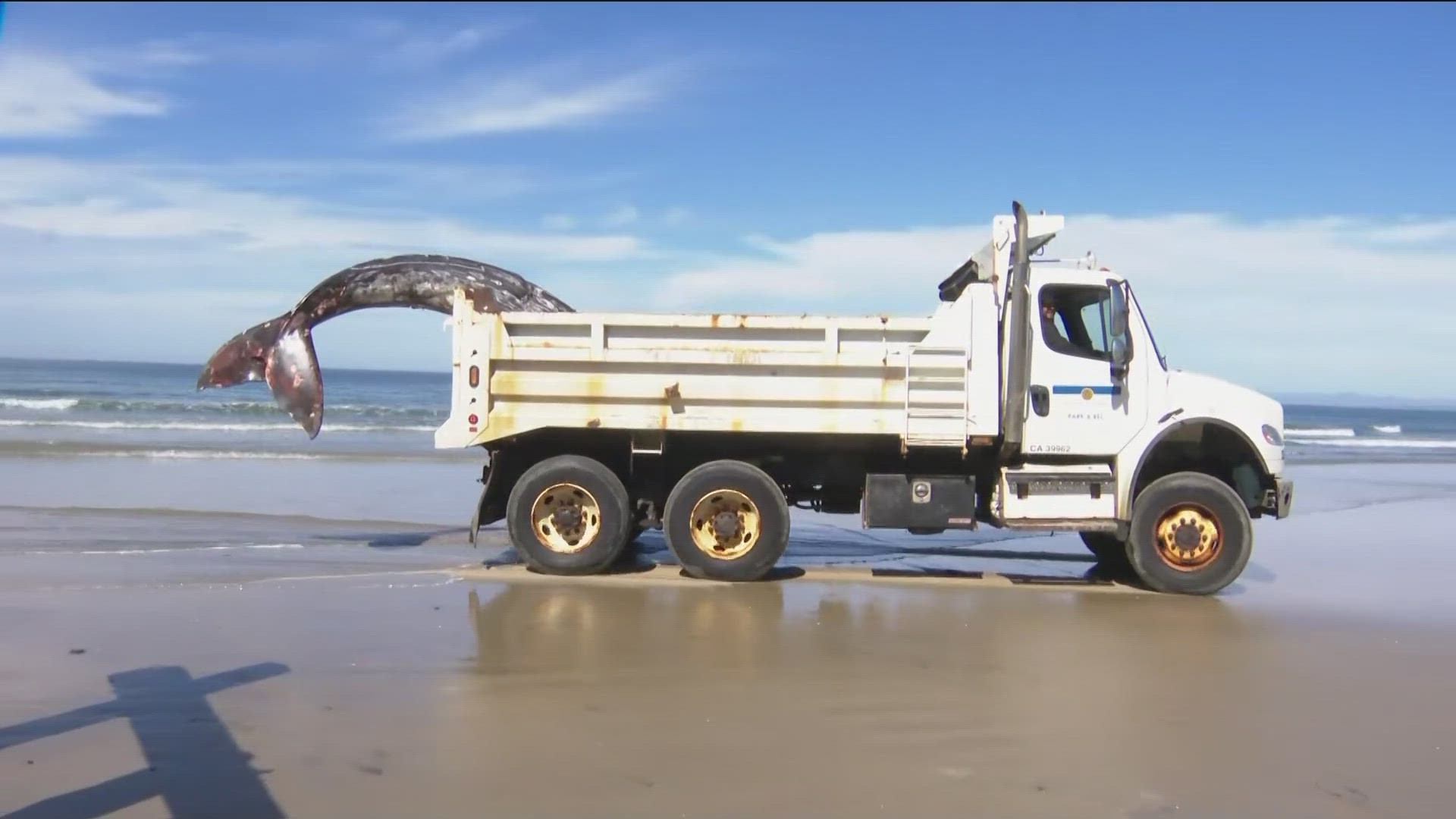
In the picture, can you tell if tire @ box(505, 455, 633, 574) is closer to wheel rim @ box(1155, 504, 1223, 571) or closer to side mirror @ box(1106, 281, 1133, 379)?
side mirror @ box(1106, 281, 1133, 379)

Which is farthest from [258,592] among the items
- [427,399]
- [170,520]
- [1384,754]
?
[427,399]

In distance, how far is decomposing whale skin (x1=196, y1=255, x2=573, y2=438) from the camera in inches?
417

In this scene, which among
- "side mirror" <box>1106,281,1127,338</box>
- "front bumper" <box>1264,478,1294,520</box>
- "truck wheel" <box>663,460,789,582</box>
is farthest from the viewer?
"front bumper" <box>1264,478,1294,520</box>

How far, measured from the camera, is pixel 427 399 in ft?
182

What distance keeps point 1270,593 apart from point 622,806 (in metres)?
7.07

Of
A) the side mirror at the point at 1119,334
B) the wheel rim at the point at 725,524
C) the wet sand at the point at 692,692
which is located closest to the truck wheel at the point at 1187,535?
the wet sand at the point at 692,692

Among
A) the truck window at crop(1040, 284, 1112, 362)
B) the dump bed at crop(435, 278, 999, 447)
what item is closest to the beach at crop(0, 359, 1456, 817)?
the dump bed at crop(435, 278, 999, 447)

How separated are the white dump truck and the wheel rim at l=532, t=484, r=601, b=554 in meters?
0.01

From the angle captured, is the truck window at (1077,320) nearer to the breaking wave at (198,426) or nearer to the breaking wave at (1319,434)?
the breaking wave at (198,426)

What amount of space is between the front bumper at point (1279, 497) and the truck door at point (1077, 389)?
1.28 meters

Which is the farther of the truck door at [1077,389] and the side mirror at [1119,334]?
the truck door at [1077,389]

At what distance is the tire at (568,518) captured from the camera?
9695 mm

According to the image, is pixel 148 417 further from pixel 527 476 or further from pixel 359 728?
pixel 359 728

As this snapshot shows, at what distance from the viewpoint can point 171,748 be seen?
5262mm
